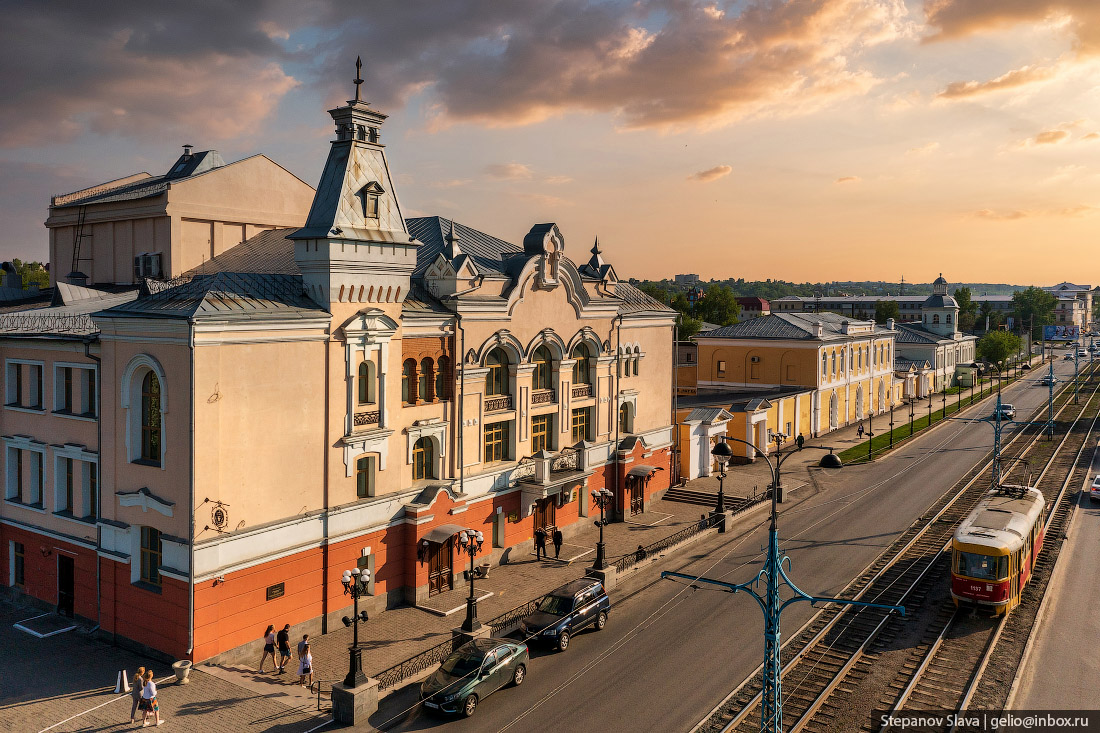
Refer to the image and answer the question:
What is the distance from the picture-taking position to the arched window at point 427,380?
3472 centimetres

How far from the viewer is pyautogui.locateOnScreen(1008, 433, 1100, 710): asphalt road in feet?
80.5

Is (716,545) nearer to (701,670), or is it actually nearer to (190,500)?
(701,670)

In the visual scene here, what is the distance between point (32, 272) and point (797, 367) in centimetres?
8454

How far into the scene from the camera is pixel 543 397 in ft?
135

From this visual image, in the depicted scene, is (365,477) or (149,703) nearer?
(149,703)

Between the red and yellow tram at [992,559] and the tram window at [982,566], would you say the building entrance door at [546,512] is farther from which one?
the tram window at [982,566]

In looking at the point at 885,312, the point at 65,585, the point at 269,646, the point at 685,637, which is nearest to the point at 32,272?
the point at 65,585

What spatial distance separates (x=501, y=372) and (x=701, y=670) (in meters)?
17.4

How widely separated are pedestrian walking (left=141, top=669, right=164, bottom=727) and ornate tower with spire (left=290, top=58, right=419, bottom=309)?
45.5ft

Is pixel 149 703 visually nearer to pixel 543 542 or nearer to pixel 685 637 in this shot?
pixel 685 637

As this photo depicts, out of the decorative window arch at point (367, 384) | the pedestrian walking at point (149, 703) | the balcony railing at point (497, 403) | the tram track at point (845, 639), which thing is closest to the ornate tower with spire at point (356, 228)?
the decorative window arch at point (367, 384)

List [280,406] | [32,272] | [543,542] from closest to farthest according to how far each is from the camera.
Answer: [280,406] < [543,542] < [32,272]

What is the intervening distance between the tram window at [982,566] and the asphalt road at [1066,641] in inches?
96.5

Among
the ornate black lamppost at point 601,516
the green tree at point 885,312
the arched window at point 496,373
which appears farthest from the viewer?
the green tree at point 885,312
